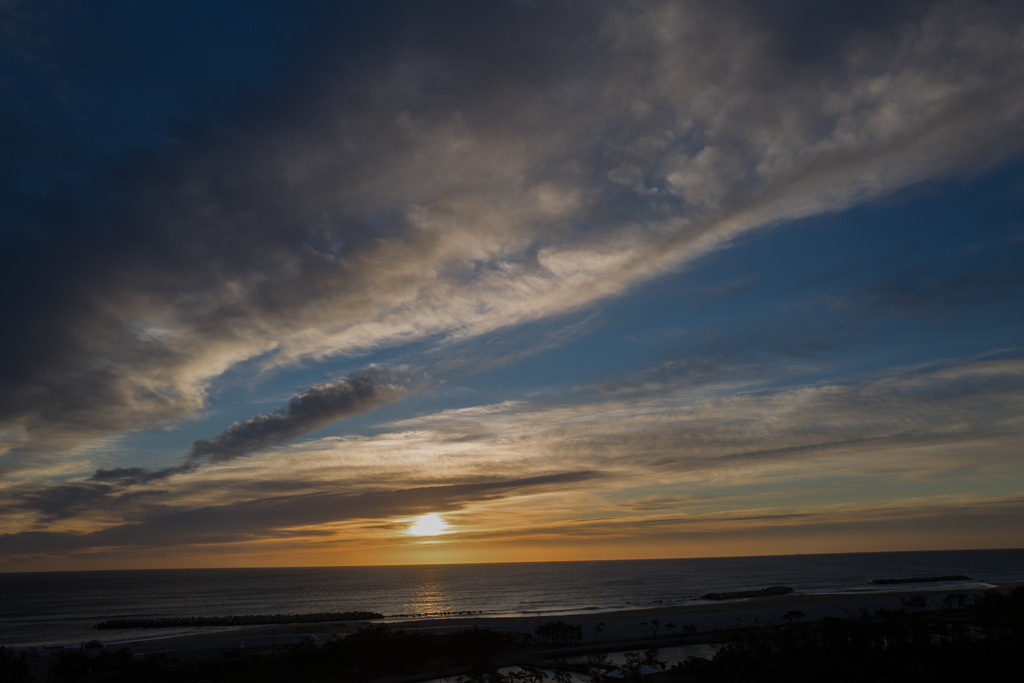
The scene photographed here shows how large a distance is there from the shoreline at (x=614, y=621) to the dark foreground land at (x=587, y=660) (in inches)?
628

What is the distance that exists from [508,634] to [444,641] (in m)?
7.80

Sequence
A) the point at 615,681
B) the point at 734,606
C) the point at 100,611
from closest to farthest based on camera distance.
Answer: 1. the point at 615,681
2. the point at 734,606
3. the point at 100,611

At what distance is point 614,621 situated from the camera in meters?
87.1

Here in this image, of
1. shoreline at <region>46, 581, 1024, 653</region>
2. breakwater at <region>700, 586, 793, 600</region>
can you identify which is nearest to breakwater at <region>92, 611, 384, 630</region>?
shoreline at <region>46, 581, 1024, 653</region>

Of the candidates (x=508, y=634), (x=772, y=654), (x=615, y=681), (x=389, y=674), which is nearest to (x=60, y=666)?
(x=389, y=674)

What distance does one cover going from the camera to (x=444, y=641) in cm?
5806

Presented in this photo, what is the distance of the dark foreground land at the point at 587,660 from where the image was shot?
4038 centimetres

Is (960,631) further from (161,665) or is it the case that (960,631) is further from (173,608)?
(173,608)

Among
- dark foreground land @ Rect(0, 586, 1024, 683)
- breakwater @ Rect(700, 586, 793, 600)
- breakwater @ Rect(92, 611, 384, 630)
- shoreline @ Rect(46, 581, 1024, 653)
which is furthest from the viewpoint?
breakwater @ Rect(700, 586, 793, 600)

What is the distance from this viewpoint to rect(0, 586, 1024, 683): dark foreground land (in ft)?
132

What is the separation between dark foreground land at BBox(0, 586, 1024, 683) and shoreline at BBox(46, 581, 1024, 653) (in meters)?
15.9

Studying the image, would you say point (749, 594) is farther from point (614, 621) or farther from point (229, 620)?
point (229, 620)

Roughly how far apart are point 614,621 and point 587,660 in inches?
1415

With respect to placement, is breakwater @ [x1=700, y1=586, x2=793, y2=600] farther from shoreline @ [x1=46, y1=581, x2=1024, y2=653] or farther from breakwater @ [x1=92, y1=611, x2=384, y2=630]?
breakwater @ [x1=92, y1=611, x2=384, y2=630]
